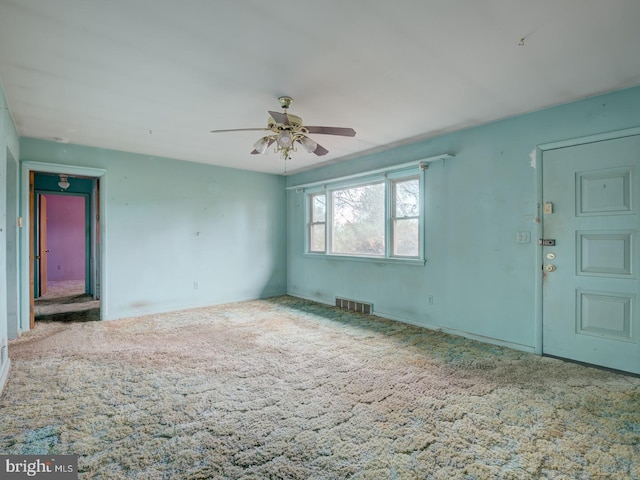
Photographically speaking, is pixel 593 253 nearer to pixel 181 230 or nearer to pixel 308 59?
pixel 308 59

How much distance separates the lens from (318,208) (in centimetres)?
619

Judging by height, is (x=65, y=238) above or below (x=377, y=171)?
below

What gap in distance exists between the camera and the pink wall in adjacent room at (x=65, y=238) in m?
8.59

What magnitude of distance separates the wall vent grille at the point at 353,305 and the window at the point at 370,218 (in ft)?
2.50

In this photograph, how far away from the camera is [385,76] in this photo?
266 centimetres

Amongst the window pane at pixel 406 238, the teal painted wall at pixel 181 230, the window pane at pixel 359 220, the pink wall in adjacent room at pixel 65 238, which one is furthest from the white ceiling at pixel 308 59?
the pink wall in adjacent room at pixel 65 238

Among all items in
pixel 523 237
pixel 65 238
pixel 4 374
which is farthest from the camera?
pixel 65 238

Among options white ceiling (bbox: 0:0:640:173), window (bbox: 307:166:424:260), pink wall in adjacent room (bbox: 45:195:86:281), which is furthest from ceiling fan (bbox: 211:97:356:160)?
pink wall in adjacent room (bbox: 45:195:86:281)

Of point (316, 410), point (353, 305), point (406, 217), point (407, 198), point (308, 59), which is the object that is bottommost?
point (316, 410)

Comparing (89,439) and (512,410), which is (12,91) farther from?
(512,410)

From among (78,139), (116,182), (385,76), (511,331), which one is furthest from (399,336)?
(78,139)

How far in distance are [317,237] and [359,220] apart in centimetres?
109

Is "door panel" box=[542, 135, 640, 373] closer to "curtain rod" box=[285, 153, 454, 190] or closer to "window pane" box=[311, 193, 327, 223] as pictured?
"curtain rod" box=[285, 153, 454, 190]

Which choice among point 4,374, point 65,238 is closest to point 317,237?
point 4,374
